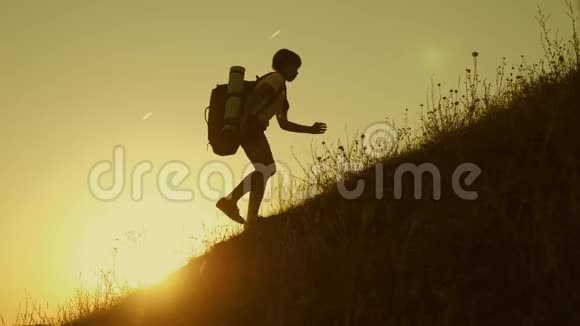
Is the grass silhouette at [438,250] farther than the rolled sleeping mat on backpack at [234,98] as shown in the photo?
No

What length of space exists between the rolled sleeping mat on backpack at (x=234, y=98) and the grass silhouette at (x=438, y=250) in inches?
44.0

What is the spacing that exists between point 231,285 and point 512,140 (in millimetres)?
2833

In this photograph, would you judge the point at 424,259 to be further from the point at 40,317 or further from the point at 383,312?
the point at 40,317

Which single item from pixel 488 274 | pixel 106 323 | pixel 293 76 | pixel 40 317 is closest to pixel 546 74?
pixel 293 76

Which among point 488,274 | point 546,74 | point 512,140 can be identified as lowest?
point 488,274

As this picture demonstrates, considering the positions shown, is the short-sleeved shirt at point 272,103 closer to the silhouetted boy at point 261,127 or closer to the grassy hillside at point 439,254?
the silhouetted boy at point 261,127

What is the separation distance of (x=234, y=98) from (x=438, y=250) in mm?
2857

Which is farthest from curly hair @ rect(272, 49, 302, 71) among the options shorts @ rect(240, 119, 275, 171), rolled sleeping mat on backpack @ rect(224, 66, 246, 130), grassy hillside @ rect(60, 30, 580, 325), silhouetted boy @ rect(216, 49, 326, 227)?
grassy hillside @ rect(60, 30, 580, 325)

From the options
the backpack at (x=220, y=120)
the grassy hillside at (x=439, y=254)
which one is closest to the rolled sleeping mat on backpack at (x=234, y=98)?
the backpack at (x=220, y=120)

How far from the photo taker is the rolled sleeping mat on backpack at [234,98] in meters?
6.25

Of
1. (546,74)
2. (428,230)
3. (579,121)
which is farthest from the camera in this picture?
(546,74)

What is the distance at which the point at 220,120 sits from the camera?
6.46 metres

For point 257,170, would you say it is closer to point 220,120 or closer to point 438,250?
point 220,120

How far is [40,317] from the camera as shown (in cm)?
752
